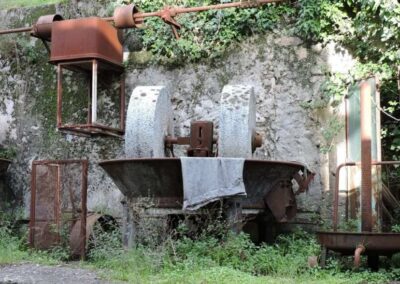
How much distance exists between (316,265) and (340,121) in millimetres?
2527

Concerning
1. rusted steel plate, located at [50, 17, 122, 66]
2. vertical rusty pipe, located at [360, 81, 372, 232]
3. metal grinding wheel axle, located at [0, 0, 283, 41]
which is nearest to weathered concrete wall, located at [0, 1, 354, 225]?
metal grinding wheel axle, located at [0, 0, 283, 41]

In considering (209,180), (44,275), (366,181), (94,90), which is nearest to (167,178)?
(209,180)

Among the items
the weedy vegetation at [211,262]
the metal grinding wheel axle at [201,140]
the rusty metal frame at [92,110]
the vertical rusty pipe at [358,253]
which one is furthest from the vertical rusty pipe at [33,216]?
the vertical rusty pipe at [358,253]

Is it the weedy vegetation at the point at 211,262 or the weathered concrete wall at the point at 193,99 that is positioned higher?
the weathered concrete wall at the point at 193,99

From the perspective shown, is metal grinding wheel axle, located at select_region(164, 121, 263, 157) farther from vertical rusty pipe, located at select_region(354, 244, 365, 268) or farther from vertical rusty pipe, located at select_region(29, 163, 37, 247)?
vertical rusty pipe, located at select_region(29, 163, 37, 247)

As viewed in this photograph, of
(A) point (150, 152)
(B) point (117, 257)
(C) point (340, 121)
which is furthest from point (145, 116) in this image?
(C) point (340, 121)

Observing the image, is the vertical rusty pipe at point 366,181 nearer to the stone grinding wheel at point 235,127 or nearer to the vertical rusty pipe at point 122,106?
the stone grinding wheel at point 235,127

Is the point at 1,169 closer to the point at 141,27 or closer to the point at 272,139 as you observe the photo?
the point at 141,27

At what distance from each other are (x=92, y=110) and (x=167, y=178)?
8.11 ft

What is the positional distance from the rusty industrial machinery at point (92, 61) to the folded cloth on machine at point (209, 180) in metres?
Answer: 2.61

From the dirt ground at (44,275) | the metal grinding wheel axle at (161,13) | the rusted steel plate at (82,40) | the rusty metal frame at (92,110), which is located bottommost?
the dirt ground at (44,275)

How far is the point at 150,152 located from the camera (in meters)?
6.42

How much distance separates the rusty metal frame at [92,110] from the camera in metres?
8.11

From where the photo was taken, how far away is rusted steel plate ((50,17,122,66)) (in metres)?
7.98
